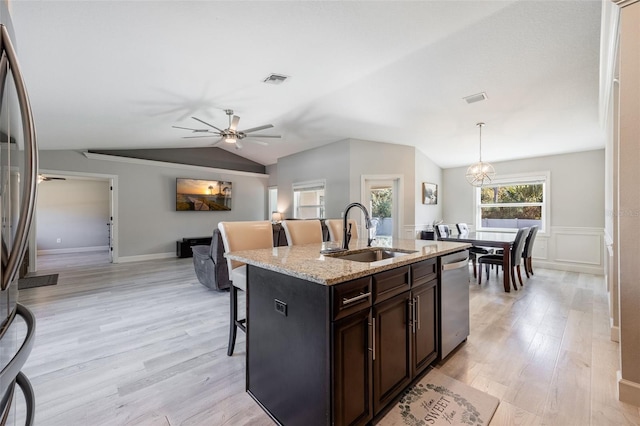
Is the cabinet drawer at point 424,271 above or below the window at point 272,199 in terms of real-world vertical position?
below

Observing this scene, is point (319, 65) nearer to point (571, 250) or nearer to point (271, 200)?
point (571, 250)

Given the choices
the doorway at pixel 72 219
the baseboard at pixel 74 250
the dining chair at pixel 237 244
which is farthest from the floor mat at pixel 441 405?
the baseboard at pixel 74 250

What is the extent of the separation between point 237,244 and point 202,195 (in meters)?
5.79

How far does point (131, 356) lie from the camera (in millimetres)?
2213

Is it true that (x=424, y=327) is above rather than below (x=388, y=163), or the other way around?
below

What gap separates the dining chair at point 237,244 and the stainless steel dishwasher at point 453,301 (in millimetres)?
1509

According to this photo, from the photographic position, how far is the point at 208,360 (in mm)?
2158

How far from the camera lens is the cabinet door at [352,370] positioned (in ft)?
4.05

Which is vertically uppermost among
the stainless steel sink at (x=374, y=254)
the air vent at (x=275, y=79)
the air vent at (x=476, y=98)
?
the air vent at (x=275, y=79)

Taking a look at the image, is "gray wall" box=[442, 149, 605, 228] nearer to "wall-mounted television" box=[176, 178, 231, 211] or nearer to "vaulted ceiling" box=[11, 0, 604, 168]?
"vaulted ceiling" box=[11, 0, 604, 168]

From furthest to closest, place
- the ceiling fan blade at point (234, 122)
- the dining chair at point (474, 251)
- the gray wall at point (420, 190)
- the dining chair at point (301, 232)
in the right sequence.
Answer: the gray wall at point (420, 190)
the dining chair at point (474, 251)
the ceiling fan blade at point (234, 122)
the dining chair at point (301, 232)

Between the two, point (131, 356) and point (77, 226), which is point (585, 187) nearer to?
point (131, 356)

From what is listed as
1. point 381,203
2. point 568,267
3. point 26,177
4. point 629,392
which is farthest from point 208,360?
point 568,267

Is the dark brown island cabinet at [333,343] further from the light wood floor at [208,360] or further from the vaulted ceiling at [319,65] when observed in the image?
the vaulted ceiling at [319,65]
